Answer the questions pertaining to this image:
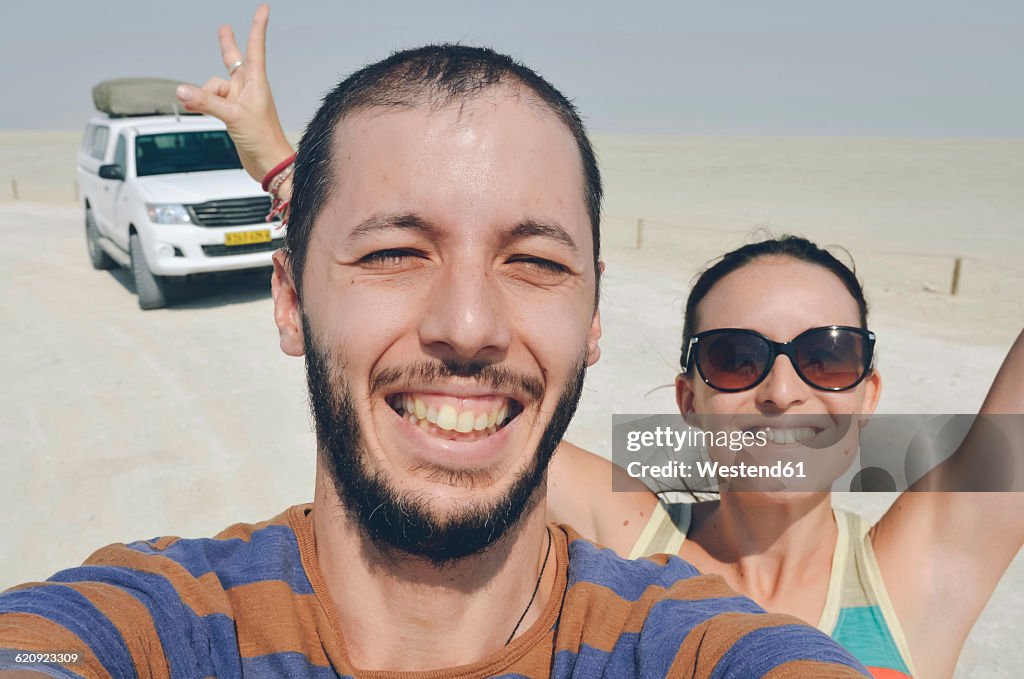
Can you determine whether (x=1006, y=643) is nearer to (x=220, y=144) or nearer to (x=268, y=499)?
(x=268, y=499)

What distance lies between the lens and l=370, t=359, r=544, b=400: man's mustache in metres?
1.67

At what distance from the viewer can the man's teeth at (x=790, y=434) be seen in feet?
8.13

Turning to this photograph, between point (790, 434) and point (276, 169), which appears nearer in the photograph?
point (790, 434)

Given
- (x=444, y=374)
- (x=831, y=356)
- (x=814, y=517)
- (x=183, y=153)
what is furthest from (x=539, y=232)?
(x=183, y=153)

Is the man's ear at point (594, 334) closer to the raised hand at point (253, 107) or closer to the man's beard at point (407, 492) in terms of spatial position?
the man's beard at point (407, 492)

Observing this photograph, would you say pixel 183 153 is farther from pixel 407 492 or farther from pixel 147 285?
pixel 407 492

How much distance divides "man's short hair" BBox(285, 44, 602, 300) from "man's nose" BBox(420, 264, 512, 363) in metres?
0.41

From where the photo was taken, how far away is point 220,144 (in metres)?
10.8

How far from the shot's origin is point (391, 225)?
5.66 ft

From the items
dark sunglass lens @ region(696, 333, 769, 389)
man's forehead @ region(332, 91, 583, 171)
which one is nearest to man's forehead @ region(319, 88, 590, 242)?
man's forehead @ region(332, 91, 583, 171)

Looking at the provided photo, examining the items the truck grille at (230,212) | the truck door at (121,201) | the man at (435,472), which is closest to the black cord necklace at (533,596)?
the man at (435,472)

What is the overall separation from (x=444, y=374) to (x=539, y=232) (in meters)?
0.39

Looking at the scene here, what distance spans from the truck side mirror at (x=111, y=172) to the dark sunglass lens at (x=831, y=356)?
9761mm

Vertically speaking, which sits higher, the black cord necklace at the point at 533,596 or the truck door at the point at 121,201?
the black cord necklace at the point at 533,596
